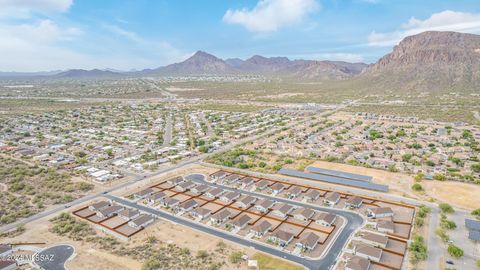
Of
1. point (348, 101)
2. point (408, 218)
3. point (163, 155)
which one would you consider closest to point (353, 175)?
point (408, 218)

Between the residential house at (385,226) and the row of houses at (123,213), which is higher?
the residential house at (385,226)

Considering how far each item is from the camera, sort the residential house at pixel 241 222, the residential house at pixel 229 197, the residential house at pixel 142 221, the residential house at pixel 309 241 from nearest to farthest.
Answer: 1. the residential house at pixel 309 241
2. the residential house at pixel 241 222
3. the residential house at pixel 142 221
4. the residential house at pixel 229 197

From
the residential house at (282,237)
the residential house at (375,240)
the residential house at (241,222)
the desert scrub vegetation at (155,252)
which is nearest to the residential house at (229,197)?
the residential house at (241,222)

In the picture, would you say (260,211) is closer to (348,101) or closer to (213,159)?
(213,159)

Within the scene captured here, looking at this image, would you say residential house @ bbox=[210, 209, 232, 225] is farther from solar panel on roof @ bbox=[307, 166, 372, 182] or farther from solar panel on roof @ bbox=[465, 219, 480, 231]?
solar panel on roof @ bbox=[465, 219, 480, 231]

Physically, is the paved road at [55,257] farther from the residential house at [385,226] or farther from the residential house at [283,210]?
the residential house at [385,226]

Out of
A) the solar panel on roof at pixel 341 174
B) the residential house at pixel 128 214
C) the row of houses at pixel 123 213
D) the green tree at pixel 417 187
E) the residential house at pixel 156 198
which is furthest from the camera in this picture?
the solar panel on roof at pixel 341 174
